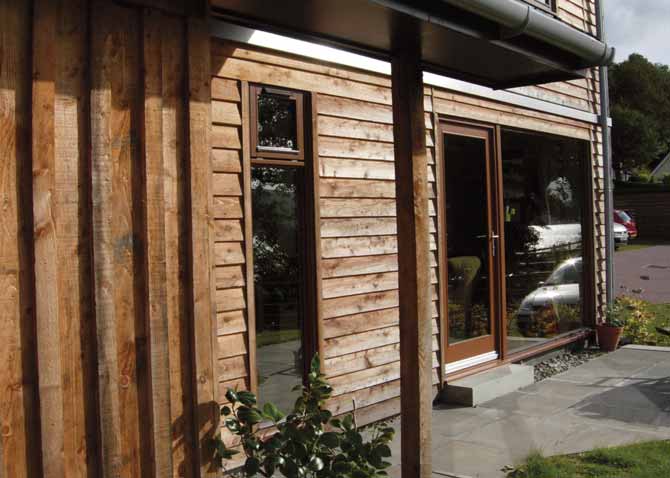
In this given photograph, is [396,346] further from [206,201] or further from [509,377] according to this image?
[206,201]

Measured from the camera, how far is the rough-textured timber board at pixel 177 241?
2996 millimetres

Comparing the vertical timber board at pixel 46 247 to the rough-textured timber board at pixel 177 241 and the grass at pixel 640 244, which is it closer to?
the rough-textured timber board at pixel 177 241

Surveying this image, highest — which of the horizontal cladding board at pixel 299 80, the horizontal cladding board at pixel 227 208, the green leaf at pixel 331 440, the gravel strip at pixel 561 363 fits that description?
the horizontal cladding board at pixel 299 80

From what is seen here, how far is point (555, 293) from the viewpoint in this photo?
8.77 meters

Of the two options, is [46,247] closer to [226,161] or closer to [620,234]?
[226,161]

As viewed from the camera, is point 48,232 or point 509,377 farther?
point 509,377

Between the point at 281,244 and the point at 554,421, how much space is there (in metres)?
2.59

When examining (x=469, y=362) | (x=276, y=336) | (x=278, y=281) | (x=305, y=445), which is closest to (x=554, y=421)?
(x=469, y=362)

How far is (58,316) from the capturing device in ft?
8.63

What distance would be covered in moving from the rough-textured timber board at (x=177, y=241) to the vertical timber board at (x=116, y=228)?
15 centimetres

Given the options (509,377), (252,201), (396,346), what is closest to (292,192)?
(252,201)

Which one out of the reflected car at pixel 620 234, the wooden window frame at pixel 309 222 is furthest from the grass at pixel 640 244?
the wooden window frame at pixel 309 222

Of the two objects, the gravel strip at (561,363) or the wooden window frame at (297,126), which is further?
the gravel strip at (561,363)

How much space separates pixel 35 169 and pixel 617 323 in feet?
26.3
